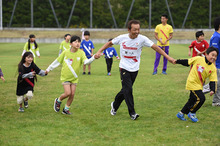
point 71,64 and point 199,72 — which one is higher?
point 71,64

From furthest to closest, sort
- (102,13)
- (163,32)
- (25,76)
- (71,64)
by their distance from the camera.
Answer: (102,13) < (163,32) < (25,76) < (71,64)

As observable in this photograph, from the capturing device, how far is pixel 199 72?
746cm

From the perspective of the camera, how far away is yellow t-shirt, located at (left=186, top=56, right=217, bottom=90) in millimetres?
7441

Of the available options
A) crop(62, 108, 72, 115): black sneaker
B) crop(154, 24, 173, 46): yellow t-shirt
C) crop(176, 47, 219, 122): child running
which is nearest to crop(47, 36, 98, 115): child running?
crop(62, 108, 72, 115): black sneaker

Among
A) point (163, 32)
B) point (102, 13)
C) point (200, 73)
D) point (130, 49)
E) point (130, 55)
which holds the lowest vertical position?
point (200, 73)

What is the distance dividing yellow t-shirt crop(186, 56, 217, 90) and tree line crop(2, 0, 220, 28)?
52074 mm

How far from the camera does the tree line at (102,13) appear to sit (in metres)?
60.0

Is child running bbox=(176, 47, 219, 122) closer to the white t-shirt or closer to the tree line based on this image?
the white t-shirt

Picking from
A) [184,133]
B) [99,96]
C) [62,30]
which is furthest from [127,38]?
[62,30]

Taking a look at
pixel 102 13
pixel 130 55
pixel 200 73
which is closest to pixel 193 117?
pixel 200 73

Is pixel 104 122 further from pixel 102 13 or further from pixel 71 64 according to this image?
pixel 102 13

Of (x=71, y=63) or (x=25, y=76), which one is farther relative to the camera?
(x=25, y=76)

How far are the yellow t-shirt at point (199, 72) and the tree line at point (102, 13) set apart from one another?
52.1 metres

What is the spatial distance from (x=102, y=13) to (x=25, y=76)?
2092 inches
